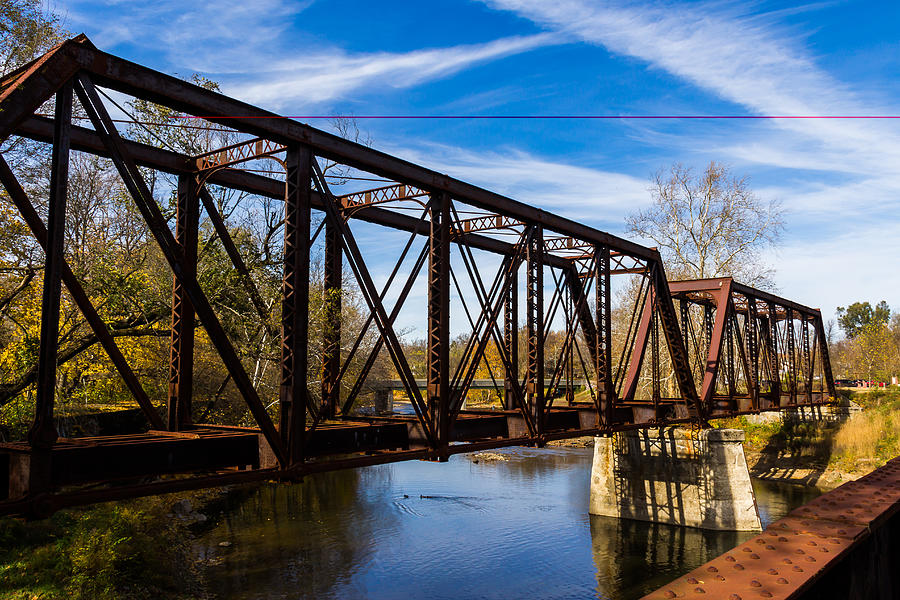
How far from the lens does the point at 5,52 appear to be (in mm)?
14070

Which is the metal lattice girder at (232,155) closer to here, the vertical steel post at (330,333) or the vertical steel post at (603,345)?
the vertical steel post at (330,333)

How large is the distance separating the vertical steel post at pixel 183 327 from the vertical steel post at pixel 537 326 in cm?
761

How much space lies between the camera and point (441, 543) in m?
23.2

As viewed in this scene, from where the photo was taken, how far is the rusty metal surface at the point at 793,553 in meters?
2.43

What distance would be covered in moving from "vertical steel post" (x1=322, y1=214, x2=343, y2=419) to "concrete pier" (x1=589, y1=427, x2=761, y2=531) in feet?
51.0

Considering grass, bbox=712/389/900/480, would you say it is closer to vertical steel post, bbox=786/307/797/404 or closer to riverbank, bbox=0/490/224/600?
vertical steel post, bbox=786/307/797/404

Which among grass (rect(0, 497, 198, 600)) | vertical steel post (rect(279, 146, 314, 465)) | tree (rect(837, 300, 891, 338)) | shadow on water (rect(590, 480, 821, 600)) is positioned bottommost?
shadow on water (rect(590, 480, 821, 600))

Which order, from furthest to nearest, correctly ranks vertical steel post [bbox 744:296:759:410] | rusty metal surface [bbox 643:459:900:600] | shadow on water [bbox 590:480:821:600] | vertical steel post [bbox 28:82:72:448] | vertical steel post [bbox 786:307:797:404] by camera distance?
vertical steel post [bbox 786:307:797:404] < vertical steel post [bbox 744:296:759:410] < shadow on water [bbox 590:480:821:600] < vertical steel post [bbox 28:82:72:448] < rusty metal surface [bbox 643:459:900:600]

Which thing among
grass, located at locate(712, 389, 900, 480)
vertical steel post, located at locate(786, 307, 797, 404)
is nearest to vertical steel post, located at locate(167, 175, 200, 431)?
grass, located at locate(712, 389, 900, 480)

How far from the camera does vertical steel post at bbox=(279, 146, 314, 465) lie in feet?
32.3

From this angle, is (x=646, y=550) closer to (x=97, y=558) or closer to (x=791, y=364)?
(x=97, y=558)

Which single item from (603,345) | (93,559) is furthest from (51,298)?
(603,345)

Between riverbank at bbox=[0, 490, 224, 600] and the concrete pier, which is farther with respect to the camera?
the concrete pier

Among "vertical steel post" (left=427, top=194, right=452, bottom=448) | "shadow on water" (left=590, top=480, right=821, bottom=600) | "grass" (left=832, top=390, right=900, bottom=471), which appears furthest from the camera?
"grass" (left=832, top=390, right=900, bottom=471)
